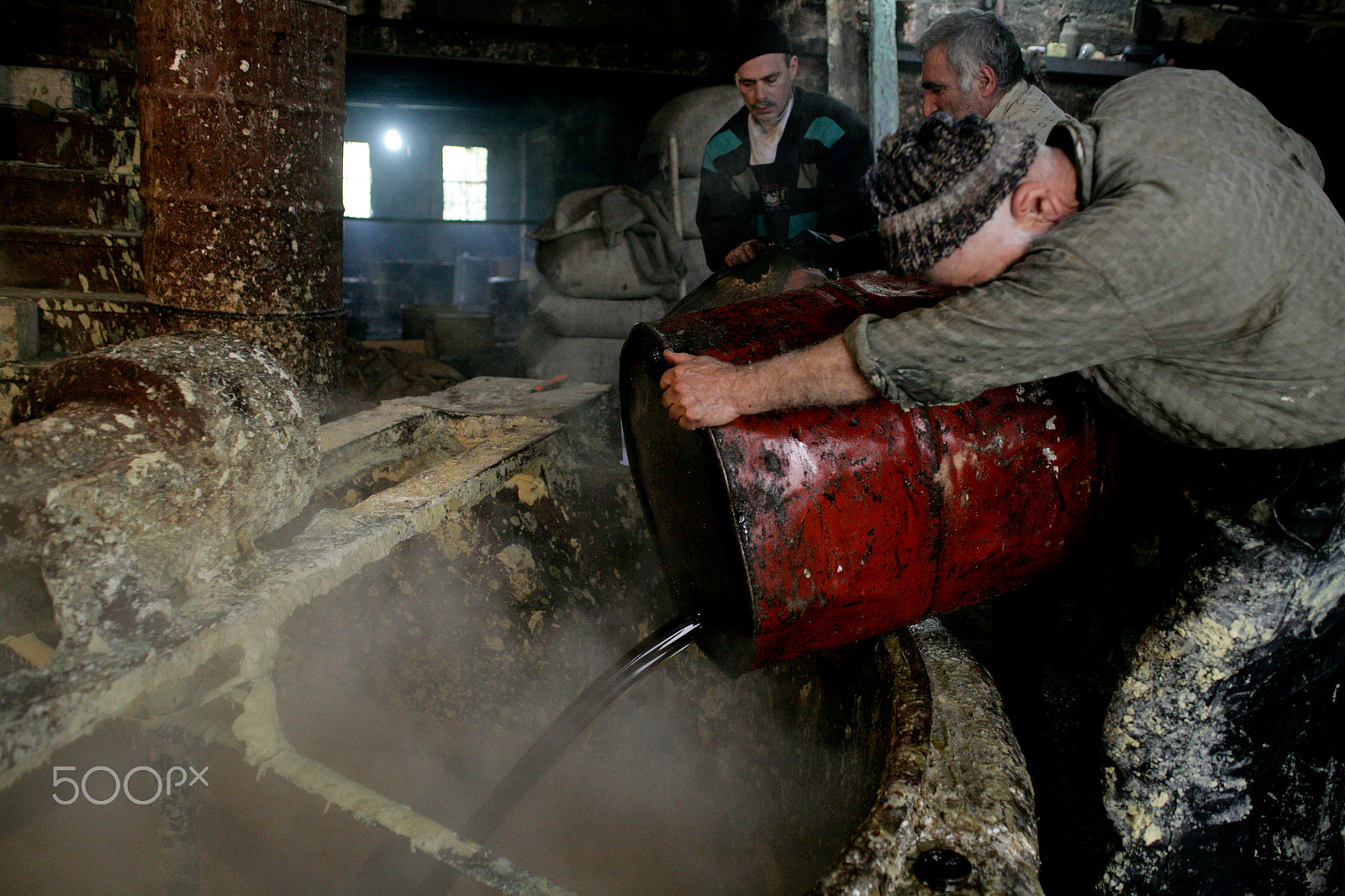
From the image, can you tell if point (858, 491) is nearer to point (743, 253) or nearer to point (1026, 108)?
point (743, 253)

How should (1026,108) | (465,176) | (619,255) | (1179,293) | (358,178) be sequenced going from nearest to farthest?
(1179,293), (1026,108), (619,255), (465,176), (358,178)

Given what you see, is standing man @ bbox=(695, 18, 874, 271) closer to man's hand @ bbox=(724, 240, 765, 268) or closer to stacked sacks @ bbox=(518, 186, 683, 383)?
man's hand @ bbox=(724, 240, 765, 268)

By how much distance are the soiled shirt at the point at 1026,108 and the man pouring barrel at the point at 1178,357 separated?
123cm

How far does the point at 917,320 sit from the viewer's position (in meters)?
1.29

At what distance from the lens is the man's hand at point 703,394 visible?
143 centimetres

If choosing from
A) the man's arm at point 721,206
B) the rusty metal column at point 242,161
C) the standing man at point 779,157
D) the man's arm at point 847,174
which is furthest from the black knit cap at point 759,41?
the rusty metal column at point 242,161

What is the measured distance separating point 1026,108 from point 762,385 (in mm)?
1849

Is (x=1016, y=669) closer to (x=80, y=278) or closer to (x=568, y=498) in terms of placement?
(x=568, y=498)

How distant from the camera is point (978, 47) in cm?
263

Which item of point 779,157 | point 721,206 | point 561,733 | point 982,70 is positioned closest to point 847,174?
point 779,157

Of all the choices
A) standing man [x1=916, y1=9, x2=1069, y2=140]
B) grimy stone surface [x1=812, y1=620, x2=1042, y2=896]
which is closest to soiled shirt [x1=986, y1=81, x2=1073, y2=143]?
standing man [x1=916, y1=9, x2=1069, y2=140]

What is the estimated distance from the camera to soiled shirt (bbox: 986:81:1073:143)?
253 centimetres

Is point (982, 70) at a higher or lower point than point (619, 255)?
higher

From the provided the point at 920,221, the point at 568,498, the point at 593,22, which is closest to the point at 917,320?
the point at 920,221
